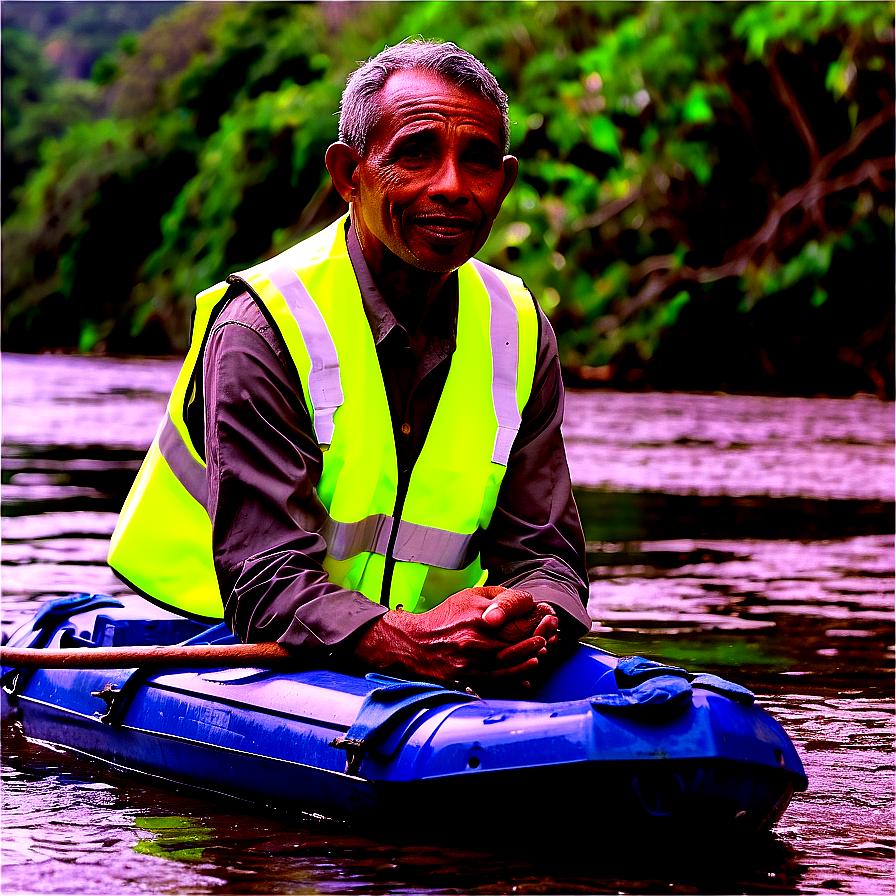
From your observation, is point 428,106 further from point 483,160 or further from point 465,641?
point 465,641

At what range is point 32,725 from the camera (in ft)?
15.9

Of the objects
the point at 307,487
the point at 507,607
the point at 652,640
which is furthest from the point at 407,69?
the point at 652,640

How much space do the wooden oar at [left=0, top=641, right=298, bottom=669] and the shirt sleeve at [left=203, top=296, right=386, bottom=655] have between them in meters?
0.04

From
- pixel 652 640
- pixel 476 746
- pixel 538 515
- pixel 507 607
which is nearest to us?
pixel 476 746

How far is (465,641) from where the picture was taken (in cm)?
373

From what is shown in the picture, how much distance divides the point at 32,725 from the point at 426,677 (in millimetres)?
1472

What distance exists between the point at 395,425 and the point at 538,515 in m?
0.40

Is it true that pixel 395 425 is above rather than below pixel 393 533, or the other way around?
above

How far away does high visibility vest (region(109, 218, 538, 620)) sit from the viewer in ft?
13.0

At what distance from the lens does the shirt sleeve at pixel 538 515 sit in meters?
4.13

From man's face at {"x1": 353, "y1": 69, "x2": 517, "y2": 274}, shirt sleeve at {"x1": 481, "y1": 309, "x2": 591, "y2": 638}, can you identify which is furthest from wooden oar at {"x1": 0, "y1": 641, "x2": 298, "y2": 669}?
man's face at {"x1": 353, "y1": 69, "x2": 517, "y2": 274}

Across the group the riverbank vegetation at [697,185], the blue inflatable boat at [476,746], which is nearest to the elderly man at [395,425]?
the blue inflatable boat at [476,746]

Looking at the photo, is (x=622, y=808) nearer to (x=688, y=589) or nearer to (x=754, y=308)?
(x=688, y=589)

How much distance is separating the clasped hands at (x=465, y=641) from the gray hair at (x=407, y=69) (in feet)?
3.26
